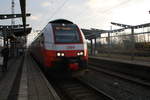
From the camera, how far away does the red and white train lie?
9148 mm

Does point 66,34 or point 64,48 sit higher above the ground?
point 66,34

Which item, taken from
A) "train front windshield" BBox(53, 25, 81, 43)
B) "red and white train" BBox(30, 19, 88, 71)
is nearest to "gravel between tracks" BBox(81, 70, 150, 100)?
"red and white train" BBox(30, 19, 88, 71)

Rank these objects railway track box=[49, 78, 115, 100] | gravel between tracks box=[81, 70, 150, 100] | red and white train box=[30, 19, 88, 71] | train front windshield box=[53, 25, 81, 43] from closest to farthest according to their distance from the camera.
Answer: gravel between tracks box=[81, 70, 150, 100], railway track box=[49, 78, 115, 100], red and white train box=[30, 19, 88, 71], train front windshield box=[53, 25, 81, 43]

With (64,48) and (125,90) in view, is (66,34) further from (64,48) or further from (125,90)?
(125,90)

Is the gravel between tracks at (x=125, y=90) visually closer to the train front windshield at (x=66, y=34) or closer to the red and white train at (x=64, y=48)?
the red and white train at (x=64, y=48)

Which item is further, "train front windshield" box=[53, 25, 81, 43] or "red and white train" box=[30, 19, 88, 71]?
"train front windshield" box=[53, 25, 81, 43]

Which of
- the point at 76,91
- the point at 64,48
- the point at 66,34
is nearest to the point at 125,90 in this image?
the point at 76,91

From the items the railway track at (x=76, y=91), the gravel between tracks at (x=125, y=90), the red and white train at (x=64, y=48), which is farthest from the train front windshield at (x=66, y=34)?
the gravel between tracks at (x=125, y=90)

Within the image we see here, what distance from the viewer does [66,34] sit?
395 inches

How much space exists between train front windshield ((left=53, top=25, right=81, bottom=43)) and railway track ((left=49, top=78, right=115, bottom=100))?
215 centimetres

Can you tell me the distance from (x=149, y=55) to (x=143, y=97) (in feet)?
18.3

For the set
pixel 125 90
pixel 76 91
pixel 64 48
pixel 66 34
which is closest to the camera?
pixel 125 90

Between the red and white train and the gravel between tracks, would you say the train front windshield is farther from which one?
the gravel between tracks

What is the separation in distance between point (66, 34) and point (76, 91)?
120 inches
